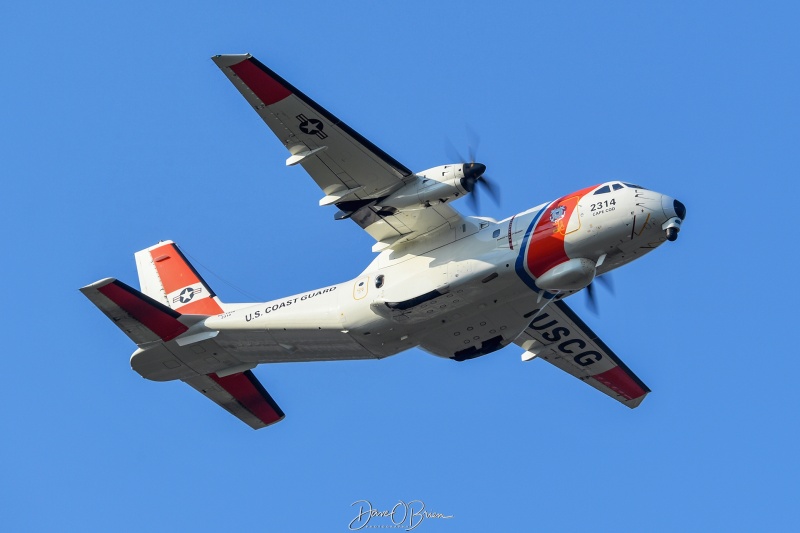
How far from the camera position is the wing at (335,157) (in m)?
25.2

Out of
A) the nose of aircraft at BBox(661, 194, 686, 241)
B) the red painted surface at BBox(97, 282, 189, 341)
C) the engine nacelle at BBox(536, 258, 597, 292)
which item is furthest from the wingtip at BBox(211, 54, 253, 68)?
the nose of aircraft at BBox(661, 194, 686, 241)

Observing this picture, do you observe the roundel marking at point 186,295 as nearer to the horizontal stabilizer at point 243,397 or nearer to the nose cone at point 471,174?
the horizontal stabilizer at point 243,397

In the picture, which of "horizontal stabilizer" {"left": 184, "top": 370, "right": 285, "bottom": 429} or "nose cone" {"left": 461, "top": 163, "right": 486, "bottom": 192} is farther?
"horizontal stabilizer" {"left": 184, "top": 370, "right": 285, "bottom": 429}

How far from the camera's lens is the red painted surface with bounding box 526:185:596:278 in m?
26.0

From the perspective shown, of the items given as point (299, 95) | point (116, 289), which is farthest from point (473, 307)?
point (116, 289)

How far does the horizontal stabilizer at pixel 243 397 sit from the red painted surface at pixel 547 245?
8.52 m

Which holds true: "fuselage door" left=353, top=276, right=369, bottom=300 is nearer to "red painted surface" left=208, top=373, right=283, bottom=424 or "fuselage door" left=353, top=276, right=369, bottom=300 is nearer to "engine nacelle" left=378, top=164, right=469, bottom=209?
"engine nacelle" left=378, top=164, right=469, bottom=209

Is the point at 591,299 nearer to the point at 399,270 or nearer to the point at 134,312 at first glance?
the point at 399,270

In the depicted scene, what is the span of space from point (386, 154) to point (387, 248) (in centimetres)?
275

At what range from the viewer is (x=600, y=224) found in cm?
2577

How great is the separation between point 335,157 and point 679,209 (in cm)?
698

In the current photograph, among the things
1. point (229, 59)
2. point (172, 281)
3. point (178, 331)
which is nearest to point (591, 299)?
point (178, 331)

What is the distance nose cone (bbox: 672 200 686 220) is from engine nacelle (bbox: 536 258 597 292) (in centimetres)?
195

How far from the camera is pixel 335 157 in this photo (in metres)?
26.2
